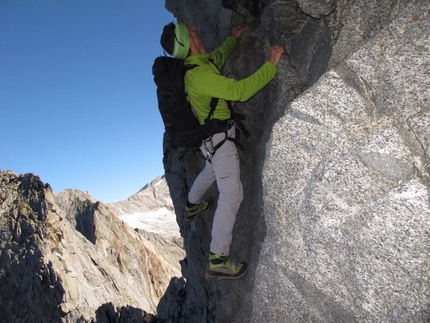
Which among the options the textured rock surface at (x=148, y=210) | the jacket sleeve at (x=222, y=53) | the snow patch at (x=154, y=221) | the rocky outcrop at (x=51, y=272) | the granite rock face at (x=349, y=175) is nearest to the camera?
the granite rock face at (x=349, y=175)

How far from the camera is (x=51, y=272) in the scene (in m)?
39.7

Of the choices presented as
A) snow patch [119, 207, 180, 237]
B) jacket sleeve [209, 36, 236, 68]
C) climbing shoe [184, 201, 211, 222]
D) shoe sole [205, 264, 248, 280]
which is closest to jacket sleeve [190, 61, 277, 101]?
jacket sleeve [209, 36, 236, 68]

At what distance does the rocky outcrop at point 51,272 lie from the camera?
125 feet

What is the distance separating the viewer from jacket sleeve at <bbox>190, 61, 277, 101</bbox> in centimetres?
637

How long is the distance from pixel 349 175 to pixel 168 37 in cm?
461

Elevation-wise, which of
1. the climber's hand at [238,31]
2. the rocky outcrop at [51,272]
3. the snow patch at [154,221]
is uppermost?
the snow patch at [154,221]

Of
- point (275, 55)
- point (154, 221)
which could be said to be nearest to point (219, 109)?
point (275, 55)

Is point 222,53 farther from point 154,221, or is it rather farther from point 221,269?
point 154,221

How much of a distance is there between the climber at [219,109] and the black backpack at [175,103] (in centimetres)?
Answer: 16

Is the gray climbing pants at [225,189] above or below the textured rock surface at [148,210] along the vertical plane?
below

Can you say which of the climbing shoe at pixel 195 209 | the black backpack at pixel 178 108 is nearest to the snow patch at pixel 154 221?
the climbing shoe at pixel 195 209

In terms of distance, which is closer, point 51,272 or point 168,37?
point 168,37

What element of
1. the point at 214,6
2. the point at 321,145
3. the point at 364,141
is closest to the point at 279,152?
the point at 321,145

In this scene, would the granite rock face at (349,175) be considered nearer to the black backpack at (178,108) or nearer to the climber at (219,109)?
the climber at (219,109)
